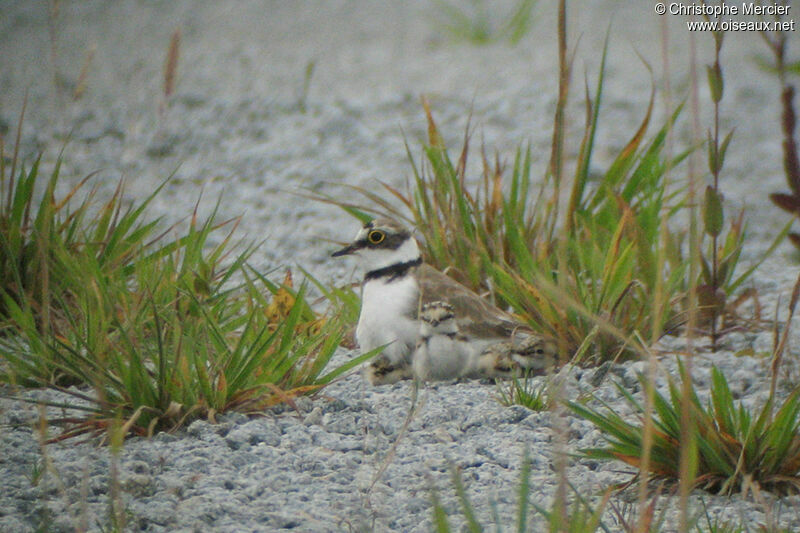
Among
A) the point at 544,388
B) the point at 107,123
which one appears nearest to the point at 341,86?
the point at 107,123

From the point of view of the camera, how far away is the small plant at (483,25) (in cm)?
932

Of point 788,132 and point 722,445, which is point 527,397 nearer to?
point 722,445

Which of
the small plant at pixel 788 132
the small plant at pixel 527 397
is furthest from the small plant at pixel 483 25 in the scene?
the small plant at pixel 788 132

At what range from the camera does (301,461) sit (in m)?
2.88

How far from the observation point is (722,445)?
2.72m

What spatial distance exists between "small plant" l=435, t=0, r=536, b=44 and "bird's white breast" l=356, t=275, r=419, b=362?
5740 millimetres

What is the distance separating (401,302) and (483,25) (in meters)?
6.08

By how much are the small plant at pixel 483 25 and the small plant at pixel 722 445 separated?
688 centimetres

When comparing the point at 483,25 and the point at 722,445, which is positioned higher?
the point at 483,25

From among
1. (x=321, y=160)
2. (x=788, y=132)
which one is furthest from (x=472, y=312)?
(x=321, y=160)

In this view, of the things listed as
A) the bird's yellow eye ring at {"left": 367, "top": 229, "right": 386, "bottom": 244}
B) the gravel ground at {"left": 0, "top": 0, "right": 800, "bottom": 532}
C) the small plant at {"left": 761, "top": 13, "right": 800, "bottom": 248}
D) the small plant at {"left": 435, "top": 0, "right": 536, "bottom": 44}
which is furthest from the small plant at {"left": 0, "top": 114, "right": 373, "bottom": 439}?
the small plant at {"left": 435, "top": 0, "right": 536, "bottom": 44}

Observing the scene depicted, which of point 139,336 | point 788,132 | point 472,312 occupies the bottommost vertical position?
point 472,312

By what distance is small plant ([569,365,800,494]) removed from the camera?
2.69 m

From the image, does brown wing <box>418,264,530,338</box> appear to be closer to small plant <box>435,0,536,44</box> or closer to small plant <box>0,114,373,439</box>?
small plant <box>0,114,373,439</box>
